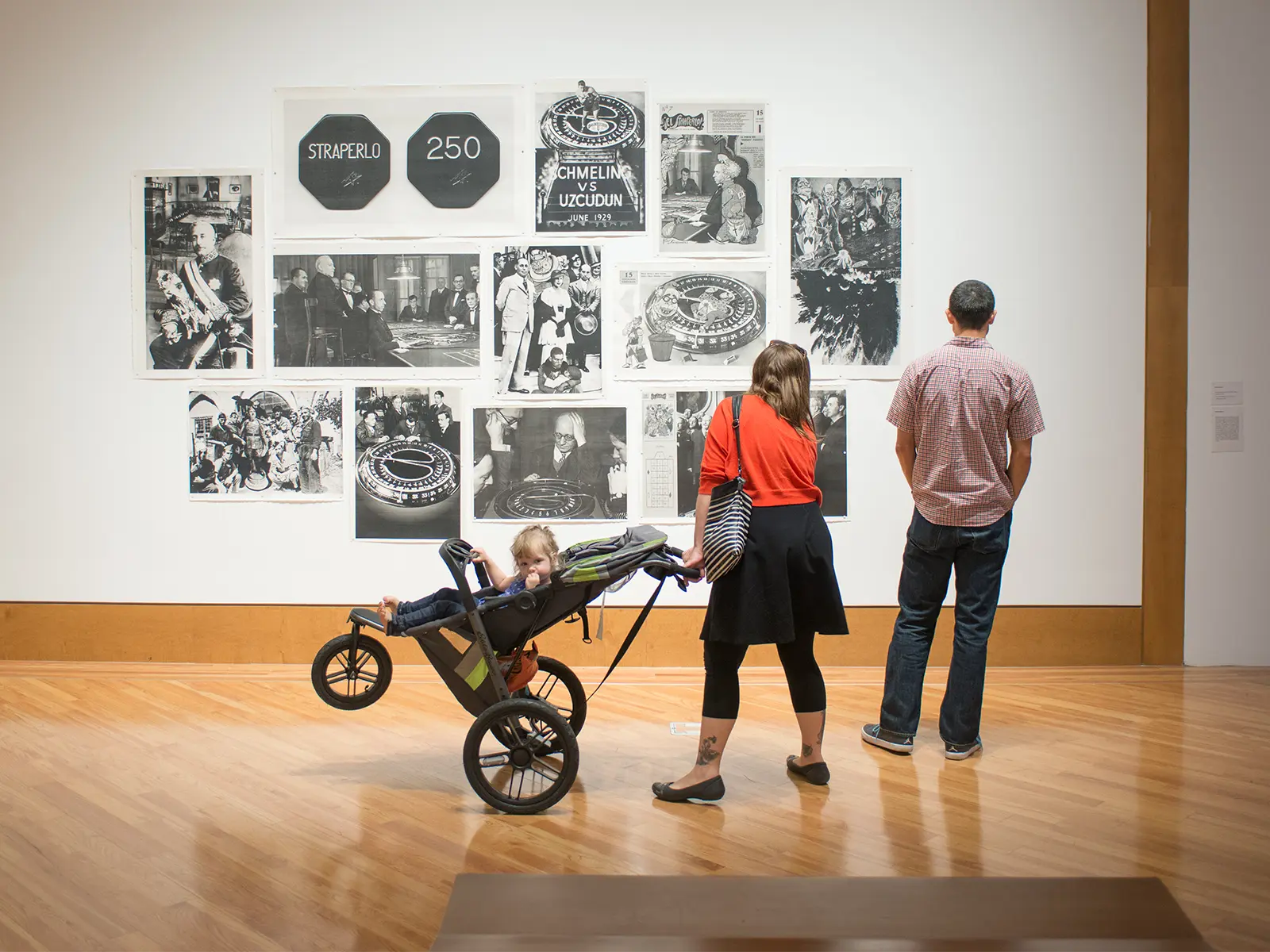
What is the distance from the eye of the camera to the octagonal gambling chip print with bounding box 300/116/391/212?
553 centimetres

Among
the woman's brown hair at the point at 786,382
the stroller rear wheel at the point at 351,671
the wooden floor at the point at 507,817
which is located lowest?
the wooden floor at the point at 507,817

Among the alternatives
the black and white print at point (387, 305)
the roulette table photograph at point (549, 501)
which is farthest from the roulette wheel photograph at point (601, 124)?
the roulette table photograph at point (549, 501)

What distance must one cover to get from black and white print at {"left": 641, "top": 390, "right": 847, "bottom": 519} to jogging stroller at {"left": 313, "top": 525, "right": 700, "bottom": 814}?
1.72 m

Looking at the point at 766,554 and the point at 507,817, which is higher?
the point at 766,554

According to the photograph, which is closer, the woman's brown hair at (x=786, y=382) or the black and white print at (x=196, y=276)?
the woman's brown hair at (x=786, y=382)

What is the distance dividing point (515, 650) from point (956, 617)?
5.85 ft

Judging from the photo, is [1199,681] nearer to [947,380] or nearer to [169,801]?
[947,380]

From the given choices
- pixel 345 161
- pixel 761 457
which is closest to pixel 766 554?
pixel 761 457

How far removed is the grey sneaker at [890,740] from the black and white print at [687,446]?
1.55m

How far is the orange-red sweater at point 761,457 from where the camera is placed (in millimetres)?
3510

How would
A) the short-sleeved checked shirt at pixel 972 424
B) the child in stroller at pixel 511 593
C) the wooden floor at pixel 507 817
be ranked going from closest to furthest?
the wooden floor at pixel 507 817
the child in stroller at pixel 511 593
the short-sleeved checked shirt at pixel 972 424

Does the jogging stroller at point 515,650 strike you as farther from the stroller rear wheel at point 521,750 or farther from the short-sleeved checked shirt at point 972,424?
the short-sleeved checked shirt at point 972,424

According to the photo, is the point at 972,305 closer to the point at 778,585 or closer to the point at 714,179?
the point at 778,585

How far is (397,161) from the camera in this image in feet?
18.1
